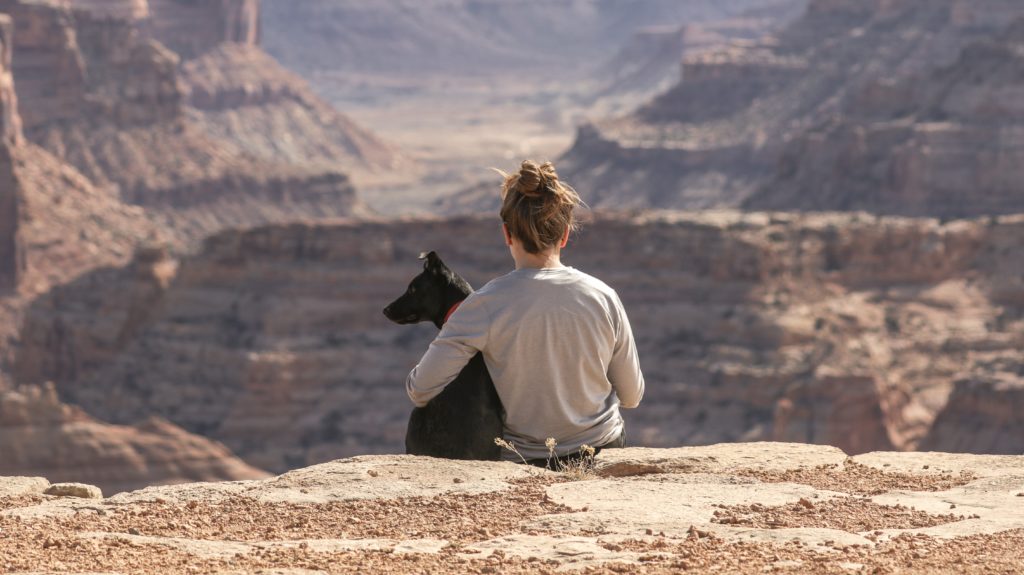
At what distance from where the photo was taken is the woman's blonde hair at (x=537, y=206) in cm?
1195

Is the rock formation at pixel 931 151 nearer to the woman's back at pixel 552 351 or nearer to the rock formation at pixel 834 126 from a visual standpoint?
the rock formation at pixel 834 126

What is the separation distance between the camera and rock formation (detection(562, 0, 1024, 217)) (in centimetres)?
10812

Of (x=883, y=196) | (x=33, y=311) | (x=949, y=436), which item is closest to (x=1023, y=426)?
(x=949, y=436)

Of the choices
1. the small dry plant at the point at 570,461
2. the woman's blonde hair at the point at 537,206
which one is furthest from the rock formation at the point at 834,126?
the woman's blonde hair at the point at 537,206

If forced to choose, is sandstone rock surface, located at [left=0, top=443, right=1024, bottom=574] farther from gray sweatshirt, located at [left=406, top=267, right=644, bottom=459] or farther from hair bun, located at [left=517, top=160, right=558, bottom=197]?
hair bun, located at [left=517, top=160, right=558, bottom=197]

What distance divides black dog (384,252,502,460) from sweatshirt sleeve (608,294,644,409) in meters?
0.83

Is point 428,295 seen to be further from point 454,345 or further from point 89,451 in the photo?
point 89,451

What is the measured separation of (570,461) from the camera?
12656 mm

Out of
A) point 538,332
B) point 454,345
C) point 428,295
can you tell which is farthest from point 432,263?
point 538,332

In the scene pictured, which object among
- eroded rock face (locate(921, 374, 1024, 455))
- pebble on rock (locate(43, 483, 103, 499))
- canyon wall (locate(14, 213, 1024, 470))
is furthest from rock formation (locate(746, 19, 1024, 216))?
pebble on rock (locate(43, 483, 103, 499))

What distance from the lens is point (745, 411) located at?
61.2 m

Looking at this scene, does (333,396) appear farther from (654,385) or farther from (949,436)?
(949,436)

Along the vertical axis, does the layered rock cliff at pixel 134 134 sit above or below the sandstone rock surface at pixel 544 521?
above

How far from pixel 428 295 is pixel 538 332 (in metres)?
1.04
